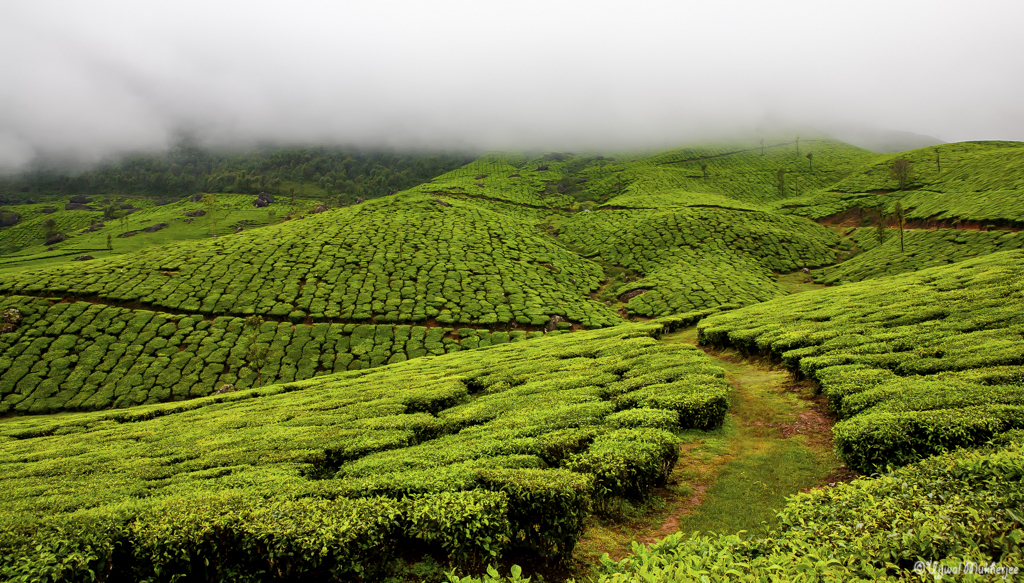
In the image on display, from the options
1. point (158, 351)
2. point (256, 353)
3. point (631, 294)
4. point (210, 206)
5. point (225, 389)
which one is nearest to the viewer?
point (225, 389)

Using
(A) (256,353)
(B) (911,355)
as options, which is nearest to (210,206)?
(A) (256,353)

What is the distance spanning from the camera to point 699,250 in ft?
246

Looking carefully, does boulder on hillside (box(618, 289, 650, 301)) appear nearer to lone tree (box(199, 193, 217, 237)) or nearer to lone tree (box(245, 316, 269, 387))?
lone tree (box(245, 316, 269, 387))

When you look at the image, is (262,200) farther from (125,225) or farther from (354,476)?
(354,476)

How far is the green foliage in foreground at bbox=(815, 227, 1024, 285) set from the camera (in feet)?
165

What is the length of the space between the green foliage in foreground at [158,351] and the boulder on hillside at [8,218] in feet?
513

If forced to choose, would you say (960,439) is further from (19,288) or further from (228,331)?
(19,288)

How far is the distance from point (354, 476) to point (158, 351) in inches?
1751

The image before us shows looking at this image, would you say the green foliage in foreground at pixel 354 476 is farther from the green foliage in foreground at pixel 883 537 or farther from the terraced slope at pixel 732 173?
the terraced slope at pixel 732 173

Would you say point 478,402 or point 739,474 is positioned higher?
point 739,474

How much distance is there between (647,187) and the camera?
130 m

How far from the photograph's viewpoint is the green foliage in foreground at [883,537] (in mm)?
4730

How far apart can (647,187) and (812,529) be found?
13429 cm

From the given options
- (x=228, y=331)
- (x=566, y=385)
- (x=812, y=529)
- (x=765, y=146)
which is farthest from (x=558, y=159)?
(x=812, y=529)
